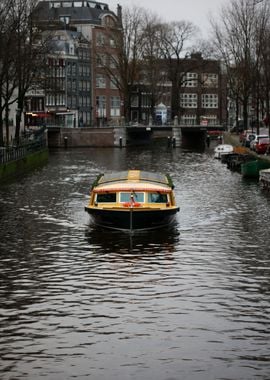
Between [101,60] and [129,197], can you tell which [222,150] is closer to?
[129,197]

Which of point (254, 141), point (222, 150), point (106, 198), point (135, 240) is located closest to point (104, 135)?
point (222, 150)

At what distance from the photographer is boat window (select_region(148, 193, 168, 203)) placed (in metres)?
30.5

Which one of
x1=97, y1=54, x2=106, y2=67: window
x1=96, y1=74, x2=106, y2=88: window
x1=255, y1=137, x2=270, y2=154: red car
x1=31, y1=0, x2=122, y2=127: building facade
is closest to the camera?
x1=255, y1=137, x2=270, y2=154: red car

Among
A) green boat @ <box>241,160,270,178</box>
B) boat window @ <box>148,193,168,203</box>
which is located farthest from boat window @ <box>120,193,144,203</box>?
green boat @ <box>241,160,270,178</box>

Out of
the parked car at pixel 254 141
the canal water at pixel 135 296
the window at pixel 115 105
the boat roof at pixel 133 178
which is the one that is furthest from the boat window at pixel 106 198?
the window at pixel 115 105

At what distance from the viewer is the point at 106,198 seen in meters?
30.7

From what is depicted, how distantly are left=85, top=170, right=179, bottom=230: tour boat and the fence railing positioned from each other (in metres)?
20.8

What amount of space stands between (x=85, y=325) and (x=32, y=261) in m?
7.67

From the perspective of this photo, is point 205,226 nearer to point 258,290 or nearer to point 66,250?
point 66,250

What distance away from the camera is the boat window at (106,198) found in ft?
100

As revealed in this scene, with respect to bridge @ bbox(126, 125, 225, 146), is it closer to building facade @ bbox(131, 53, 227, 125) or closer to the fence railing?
building facade @ bbox(131, 53, 227, 125)

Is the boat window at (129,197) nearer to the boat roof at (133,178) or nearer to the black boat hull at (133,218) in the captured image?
the black boat hull at (133,218)

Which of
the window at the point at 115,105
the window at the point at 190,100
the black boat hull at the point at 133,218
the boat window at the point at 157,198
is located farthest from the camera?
the window at the point at 190,100

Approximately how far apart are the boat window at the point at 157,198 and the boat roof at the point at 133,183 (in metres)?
0.21
